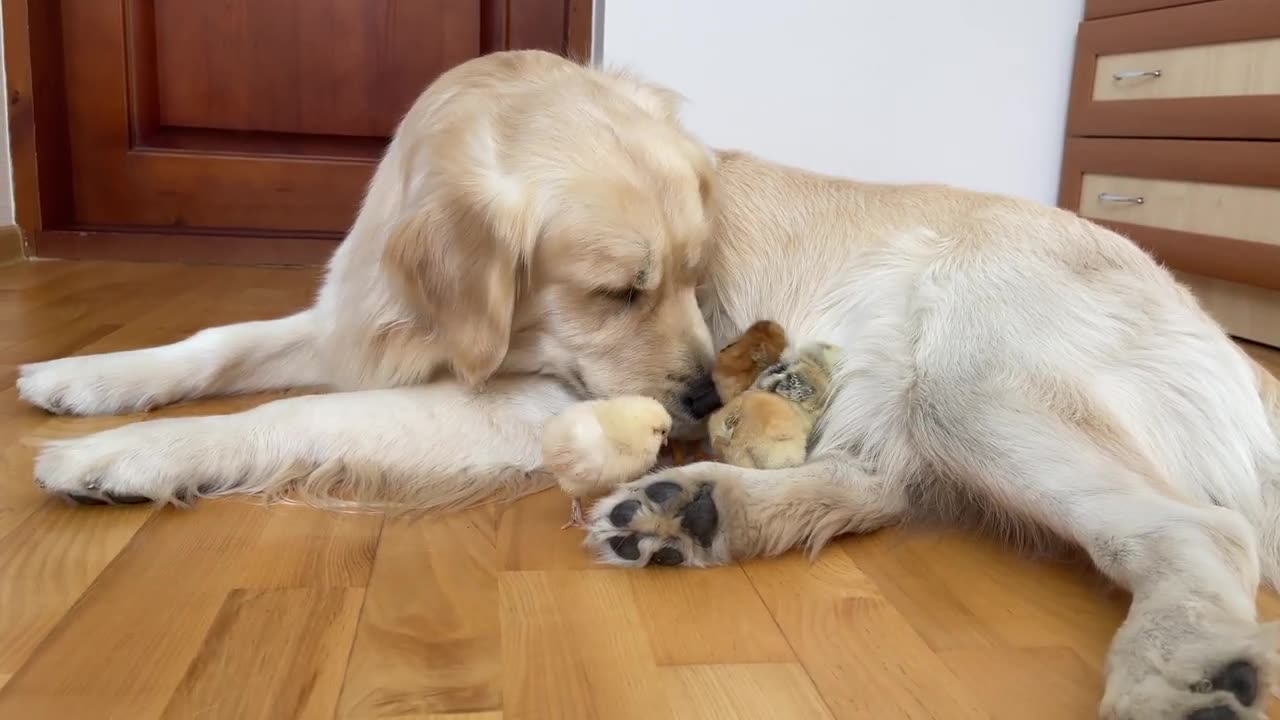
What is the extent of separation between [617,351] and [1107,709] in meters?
1.05

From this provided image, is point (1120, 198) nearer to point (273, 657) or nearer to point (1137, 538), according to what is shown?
point (1137, 538)

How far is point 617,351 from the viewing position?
6.11 ft

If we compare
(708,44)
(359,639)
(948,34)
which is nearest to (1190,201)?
(948,34)

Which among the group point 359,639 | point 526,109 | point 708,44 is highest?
point 708,44

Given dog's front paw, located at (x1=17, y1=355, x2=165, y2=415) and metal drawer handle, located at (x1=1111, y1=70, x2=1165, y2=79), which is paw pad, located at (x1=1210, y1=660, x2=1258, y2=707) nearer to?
dog's front paw, located at (x1=17, y1=355, x2=165, y2=415)

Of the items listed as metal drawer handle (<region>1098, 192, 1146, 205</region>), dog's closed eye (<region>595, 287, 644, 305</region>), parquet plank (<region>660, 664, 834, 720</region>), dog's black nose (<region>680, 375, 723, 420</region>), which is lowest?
parquet plank (<region>660, 664, 834, 720</region>)

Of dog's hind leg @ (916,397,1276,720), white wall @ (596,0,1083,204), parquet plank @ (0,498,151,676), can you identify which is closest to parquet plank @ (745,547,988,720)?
dog's hind leg @ (916,397,1276,720)

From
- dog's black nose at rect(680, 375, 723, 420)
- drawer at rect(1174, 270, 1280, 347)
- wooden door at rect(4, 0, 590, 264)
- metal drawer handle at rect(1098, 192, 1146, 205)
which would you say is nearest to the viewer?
dog's black nose at rect(680, 375, 723, 420)

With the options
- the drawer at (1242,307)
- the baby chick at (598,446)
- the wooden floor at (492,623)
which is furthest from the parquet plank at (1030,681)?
the drawer at (1242,307)

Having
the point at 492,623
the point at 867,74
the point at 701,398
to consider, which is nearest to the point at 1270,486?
the point at 701,398

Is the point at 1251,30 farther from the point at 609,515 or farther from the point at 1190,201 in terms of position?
the point at 609,515

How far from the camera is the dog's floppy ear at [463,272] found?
1.74 m

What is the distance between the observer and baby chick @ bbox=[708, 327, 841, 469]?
173 cm

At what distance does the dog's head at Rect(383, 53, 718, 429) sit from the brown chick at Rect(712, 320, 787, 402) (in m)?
0.03
